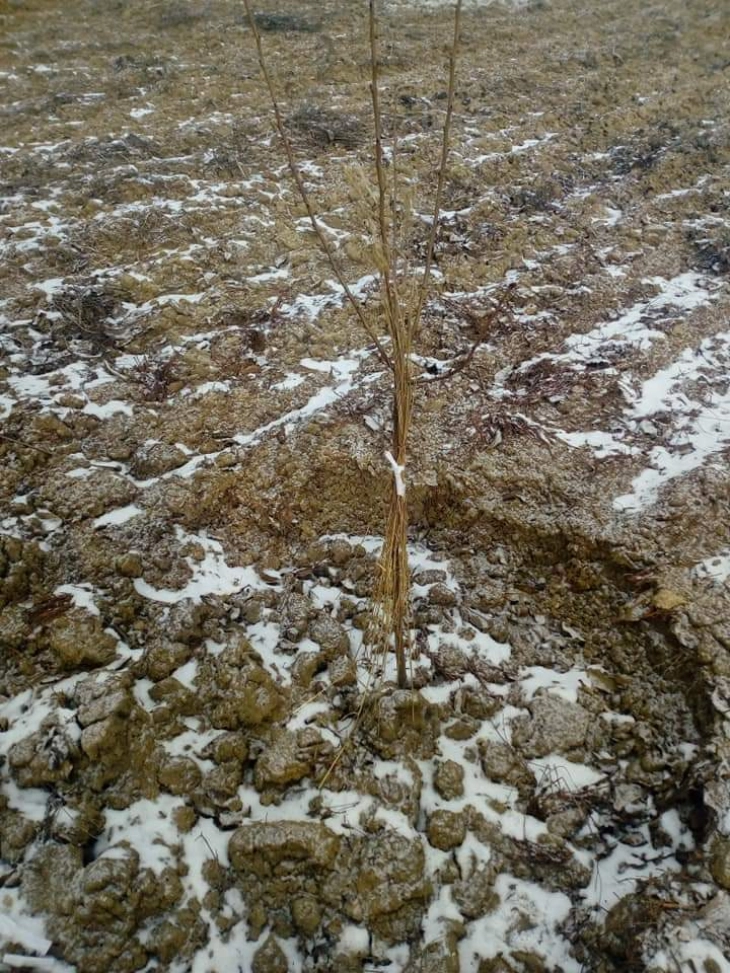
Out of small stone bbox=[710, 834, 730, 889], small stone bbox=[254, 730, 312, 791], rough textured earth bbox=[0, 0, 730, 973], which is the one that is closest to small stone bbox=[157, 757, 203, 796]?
rough textured earth bbox=[0, 0, 730, 973]

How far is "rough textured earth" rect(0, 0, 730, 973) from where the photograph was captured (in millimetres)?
1671

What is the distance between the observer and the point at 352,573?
2375 mm

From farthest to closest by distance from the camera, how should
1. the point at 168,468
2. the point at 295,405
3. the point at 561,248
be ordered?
the point at 561,248
the point at 295,405
the point at 168,468

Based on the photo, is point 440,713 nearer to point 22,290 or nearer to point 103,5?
point 22,290

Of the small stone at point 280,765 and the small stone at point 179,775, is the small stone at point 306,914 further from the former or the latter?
the small stone at point 179,775

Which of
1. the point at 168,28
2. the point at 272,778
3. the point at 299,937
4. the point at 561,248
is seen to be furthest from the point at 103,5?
the point at 299,937

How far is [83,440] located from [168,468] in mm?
455

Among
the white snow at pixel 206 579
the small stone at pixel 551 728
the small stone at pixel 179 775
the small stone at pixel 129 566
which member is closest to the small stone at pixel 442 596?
the small stone at pixel 551 728

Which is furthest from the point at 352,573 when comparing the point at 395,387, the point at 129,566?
the point at 395,387

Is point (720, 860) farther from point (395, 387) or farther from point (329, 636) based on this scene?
point (395, 387)

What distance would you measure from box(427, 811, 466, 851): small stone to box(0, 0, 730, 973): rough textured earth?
0.04ft

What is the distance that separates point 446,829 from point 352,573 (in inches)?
39.0

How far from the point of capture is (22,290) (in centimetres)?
329

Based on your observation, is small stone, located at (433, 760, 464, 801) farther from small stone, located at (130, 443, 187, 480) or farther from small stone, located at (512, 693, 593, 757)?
small stone, located at (130, 443, 187, 480)
